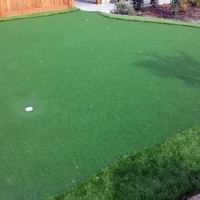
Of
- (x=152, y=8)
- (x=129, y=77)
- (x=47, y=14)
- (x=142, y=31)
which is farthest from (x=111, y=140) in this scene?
(x=152, y=8)

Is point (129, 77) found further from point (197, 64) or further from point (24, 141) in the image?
point (24, 141)

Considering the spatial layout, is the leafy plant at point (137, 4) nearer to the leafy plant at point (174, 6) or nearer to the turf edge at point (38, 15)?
the leafy plant at point (174, 6)

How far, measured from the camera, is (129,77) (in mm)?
5207

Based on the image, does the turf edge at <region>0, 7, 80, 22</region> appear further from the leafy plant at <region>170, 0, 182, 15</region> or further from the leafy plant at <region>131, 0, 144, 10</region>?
the leafy plant at <region>170, 0, 182, 15</region>

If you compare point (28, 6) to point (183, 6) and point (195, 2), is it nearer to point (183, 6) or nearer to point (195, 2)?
point (183, 6)

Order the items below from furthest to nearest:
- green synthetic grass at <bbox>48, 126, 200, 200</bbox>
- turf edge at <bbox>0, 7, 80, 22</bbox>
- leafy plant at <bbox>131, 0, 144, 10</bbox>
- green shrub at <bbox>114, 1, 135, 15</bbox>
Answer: leafy plant at <bbox>131, 0, 144, 10</bbox>
green shrub at <bbox>114, 1, 135, 15</bbox>
turf edge at <bbox>0, 7, 80, 22</bbox>
green synthetic grass at <bbox>48, 126, 200, 200</bbox>

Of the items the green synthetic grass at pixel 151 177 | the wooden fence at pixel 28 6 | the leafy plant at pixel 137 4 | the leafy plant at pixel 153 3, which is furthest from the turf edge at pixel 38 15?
the green synthetic grass at pixel 151 177

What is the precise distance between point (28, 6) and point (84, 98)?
5354 millimetres

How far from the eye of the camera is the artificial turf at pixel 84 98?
332 cm

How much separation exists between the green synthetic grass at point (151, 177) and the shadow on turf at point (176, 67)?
187 cm

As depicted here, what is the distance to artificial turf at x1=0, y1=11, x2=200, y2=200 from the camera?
3.32m

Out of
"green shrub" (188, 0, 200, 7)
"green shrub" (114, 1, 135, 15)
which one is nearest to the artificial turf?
"green shrub" (114, 1, 135, 15)

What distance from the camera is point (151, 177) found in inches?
123

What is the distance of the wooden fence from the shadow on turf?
430 cm
